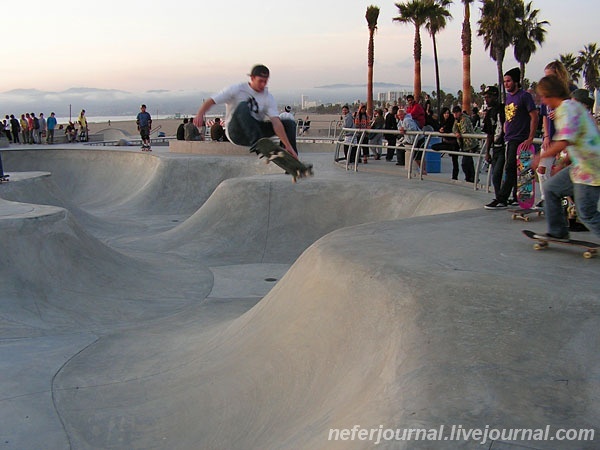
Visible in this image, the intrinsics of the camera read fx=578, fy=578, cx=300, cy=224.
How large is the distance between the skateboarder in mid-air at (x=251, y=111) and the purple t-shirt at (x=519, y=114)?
8.46 ft

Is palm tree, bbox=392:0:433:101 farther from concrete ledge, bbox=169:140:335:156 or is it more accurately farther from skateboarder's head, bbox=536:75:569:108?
skateboarder's head, bbox=536:75:569:108

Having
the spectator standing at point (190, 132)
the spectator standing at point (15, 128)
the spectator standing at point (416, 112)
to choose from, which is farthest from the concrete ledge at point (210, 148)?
the spectator standing at point (15, 128)

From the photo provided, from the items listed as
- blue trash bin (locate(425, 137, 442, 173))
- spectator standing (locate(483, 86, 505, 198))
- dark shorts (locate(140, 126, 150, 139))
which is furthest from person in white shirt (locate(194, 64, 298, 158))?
dark shorts (locate(140, 126, 150, 139))

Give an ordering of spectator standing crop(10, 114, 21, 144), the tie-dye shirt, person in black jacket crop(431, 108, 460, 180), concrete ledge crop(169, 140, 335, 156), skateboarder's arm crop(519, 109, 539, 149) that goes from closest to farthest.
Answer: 1. the tie-dye shirt
2. skateboarder's arm crop(519, 109, 539, 149)
3. person in black jacket crop(431, 108, 460, 180)
4. concrete ledge crop(169, 140, 335, 156)
5. spectator standing crop(10, 114, 21, 144)

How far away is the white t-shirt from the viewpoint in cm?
652

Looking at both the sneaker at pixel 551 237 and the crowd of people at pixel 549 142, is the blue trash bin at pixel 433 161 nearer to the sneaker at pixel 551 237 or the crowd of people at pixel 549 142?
the crowd of people at pixel 549 142

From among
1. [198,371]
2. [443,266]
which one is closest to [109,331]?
[198,371]

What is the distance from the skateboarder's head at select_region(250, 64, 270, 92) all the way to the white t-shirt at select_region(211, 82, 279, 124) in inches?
4.3

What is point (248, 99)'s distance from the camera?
658 centimetres

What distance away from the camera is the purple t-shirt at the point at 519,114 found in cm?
662

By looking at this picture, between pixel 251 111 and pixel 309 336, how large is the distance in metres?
3.13

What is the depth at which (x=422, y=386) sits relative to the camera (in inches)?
121

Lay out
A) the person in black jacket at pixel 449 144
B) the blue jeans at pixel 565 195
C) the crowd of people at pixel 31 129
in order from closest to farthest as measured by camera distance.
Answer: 1. the blue jeans at pixel 565 195
2. the person in black jacket at pixel 449 144
3. the crowd of people at pixel 31 129

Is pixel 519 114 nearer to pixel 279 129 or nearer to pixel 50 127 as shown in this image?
pixel 279 129
